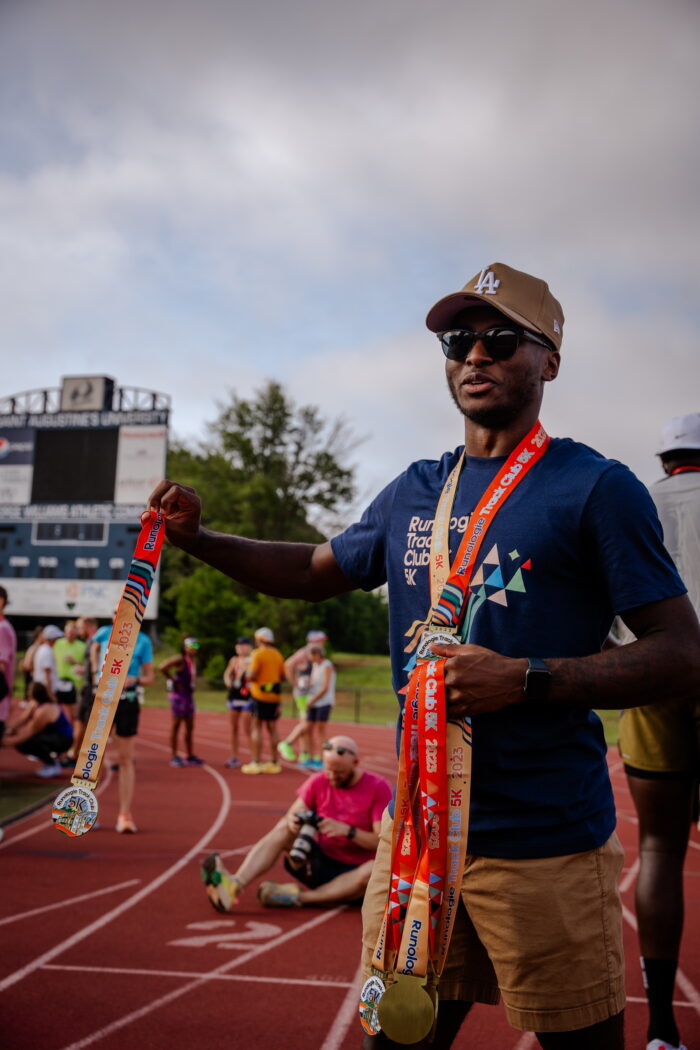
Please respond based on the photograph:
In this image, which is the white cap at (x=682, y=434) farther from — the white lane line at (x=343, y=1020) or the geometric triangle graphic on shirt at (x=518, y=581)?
the white lane line at (x=343, y=1020)

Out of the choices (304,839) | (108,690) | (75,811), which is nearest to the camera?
(75,811)

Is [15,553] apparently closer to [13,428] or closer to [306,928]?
[13,428]

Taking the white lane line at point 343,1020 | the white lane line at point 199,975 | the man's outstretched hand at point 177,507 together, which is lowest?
the white lane line at point 199,975

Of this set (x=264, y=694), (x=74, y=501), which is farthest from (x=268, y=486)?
(x=264, y=694)

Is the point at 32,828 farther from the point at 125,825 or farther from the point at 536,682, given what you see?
the point at 536,682

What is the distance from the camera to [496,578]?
1871 millimetres

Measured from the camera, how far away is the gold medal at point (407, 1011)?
1.65 meters

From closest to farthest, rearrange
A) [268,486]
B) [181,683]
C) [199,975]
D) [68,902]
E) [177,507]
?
[177,507], [199,975], [68,902], [181,683], [268,486]

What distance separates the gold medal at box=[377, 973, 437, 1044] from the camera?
5.43 feet

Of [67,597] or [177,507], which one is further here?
[67,597]

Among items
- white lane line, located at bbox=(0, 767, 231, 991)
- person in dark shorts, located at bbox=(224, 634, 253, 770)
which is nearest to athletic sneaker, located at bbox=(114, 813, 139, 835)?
white lane line, located at bbox=(0, 767, 231, 991)

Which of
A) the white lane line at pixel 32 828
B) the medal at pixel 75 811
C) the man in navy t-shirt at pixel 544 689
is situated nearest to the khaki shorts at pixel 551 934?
the man in navy t-shirt at pixel 544 689

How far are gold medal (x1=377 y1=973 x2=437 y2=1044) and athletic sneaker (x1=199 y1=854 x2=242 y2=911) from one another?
4.50 metres

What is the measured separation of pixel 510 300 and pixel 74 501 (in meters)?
24.5
